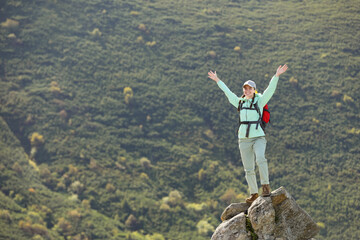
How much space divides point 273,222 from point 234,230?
120cm

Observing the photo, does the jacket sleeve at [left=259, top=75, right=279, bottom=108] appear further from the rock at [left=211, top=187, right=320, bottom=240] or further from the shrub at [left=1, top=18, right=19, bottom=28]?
the shrub at [left=1, top=18, right=19, bottom=28]

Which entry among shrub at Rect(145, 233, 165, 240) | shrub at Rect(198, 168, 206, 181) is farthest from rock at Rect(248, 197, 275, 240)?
shrub at Rect(198, 168, 206, 181)

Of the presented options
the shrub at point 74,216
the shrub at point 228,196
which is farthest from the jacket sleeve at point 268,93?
the shrub at point 74,216

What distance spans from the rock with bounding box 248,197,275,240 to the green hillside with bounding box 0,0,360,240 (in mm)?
43774

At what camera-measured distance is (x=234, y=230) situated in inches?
477

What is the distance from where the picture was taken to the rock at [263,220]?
1170 cm

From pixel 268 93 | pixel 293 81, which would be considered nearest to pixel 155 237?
pixel 293 81

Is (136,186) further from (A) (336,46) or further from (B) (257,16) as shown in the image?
(B) (257,16)

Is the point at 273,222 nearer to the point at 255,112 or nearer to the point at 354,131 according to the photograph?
the point at 255,112

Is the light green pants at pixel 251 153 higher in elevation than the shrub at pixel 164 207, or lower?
higher

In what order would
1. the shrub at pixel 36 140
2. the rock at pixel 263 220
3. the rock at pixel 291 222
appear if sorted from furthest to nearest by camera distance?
the shrub at pixel 36 140
the rock at pixel 291 222
the rock at pixel 263 220

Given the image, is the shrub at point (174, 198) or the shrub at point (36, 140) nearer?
the shrub at point (174, 198)

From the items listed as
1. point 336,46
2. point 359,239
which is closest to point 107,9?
point 336,46

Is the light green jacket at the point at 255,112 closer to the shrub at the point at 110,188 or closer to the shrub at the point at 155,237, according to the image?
the shrub at the point at 155,237
